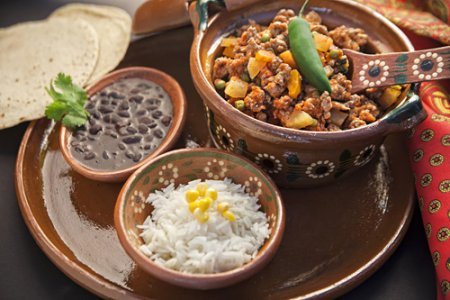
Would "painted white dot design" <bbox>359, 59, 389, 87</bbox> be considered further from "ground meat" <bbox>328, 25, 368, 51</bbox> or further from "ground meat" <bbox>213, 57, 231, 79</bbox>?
Answer: "ground meat" <bbox>213, 57, 231, 79</bbox>

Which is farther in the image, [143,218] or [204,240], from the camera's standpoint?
[143,218]

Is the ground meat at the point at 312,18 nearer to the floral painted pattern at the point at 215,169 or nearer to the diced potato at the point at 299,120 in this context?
the diced potato at the point at 299,120

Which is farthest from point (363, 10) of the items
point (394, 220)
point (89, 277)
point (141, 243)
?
point (89, 277)

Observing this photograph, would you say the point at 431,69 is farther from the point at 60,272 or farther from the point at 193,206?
the point at 60,272

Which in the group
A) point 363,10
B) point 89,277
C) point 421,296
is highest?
point 363,10

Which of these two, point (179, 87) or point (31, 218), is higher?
point (179, 87)

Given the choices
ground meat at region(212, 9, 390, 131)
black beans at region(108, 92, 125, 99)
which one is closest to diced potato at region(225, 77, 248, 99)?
ground meat at region(212, 9, 390, 131)

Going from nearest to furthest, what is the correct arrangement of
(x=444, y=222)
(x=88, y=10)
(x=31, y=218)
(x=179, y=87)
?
(x=444, y=222)
(x=31, y=218)
(x=179, y=87)
(x=88, y=10)

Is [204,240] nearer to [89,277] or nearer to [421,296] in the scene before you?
[89,277]
